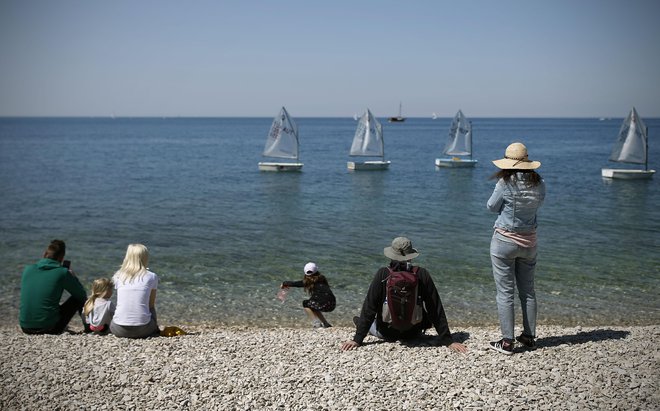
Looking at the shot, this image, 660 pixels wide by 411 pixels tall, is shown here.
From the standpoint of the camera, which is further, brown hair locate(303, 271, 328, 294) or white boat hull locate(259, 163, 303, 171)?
white boat hull locate(259, 163, 303, 171)

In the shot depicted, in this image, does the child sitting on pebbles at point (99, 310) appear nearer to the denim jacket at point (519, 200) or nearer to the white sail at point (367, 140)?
the denim jacket at point (519, 200)

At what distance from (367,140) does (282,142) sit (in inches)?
307

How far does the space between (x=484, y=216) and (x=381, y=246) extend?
890cm

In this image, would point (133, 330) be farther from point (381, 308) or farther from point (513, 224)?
point (513, 224)

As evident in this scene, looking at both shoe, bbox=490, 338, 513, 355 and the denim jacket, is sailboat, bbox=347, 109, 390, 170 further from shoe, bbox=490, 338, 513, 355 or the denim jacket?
the denim jacket

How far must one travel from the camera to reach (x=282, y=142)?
46156 mm

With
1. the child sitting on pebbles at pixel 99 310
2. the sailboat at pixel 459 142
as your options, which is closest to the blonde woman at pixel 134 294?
the child sitting on pebbles at pixel 99 310

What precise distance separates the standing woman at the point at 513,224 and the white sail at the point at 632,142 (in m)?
38.4

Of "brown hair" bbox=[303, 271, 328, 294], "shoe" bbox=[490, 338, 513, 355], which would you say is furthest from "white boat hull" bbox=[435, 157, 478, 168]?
"shoe" bbox=[490, 338, 513, 355]

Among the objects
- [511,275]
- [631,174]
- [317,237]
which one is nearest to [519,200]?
[511,275]

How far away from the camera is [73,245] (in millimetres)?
18281

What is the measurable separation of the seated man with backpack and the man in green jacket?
429 centimetres

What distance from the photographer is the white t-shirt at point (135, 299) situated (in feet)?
25.5

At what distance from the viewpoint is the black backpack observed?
6938 millimetres
